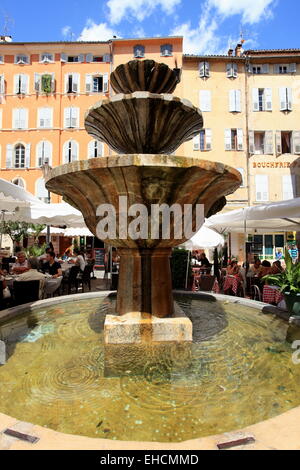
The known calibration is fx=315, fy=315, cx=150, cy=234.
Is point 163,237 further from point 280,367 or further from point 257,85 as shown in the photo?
point 257,85

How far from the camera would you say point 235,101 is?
81.0 feet

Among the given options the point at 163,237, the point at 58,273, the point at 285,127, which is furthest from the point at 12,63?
the point at 163,237

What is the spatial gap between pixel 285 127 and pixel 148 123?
2370 cm

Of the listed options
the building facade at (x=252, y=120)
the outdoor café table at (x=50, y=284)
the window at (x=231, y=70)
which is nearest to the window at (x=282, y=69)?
the building facade at (x=252, y=120)

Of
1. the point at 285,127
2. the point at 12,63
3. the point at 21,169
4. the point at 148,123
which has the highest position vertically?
the point at 12,63

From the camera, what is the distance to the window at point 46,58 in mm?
A: 25562

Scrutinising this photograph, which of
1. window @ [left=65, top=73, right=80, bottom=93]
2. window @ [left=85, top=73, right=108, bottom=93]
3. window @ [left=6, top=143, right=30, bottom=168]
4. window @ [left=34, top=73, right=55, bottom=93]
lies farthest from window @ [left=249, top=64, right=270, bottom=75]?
window @ [left=6, top=143, right=30, bottom=168]

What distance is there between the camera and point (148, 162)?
286 centimetres

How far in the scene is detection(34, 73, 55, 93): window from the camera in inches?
997

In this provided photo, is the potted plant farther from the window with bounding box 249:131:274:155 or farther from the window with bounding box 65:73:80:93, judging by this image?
the window with bounding box 65:73:80:93

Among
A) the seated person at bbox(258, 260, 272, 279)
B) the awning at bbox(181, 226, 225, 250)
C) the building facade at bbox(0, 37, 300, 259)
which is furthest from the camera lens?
the building facade at bbox(0, 37, 300, 259)

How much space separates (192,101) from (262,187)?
8.47 meters

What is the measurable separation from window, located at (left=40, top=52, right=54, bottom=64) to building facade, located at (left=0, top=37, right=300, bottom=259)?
0.26 feet

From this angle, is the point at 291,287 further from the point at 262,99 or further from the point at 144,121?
the point at 262,99
